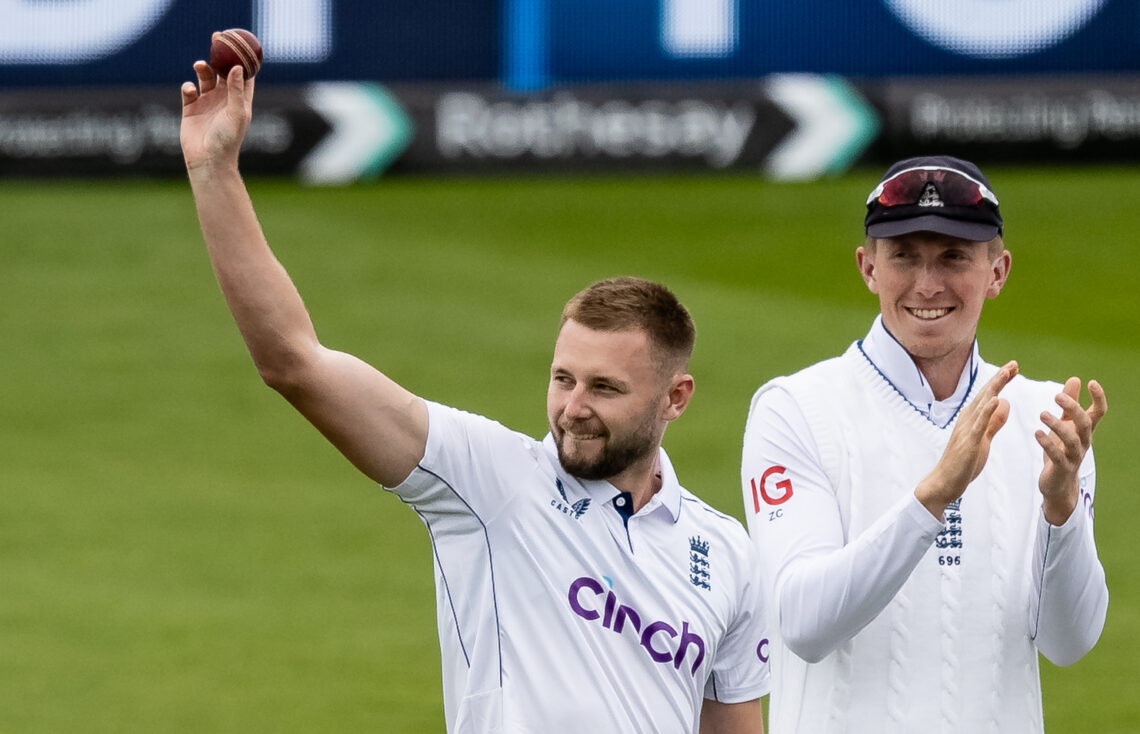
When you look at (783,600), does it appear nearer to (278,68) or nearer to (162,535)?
(162,535)

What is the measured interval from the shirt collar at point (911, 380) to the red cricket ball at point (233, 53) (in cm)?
160

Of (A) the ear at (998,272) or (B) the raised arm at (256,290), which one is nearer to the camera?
(B) the raised arm at (256,290)

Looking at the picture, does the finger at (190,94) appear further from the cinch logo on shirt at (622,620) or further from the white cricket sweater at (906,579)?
the white cricket sweater at (906,579)

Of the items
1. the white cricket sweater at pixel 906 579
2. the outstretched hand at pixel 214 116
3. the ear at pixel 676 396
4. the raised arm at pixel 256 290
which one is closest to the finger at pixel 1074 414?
the white cricket sweater at pixel 906 579

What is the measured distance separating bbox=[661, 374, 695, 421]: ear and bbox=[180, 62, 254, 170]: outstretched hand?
3.56ft

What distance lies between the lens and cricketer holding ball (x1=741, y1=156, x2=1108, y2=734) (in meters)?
3.83

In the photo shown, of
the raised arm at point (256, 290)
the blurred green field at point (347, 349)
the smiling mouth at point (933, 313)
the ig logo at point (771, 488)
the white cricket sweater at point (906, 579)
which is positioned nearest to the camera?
the raised arm at point (256, 290)

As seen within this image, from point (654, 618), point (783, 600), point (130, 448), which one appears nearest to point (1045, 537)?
point (783, 600)

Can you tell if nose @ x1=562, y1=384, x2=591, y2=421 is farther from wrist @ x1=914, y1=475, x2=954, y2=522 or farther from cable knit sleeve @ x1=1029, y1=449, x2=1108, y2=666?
cable knit sleeve @ x1=1029, y1=449, x2=1108, y2=666

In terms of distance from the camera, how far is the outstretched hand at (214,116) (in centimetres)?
346

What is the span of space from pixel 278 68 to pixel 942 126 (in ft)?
21.6

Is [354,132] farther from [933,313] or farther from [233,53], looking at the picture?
[233,53]

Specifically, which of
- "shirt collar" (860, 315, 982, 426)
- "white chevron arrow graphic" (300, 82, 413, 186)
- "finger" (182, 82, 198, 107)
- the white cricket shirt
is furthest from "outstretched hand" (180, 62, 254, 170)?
"white chevron arrow graphic" (300, 82, 413, 186)

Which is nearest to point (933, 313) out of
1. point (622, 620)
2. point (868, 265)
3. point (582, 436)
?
point (868, 265)
